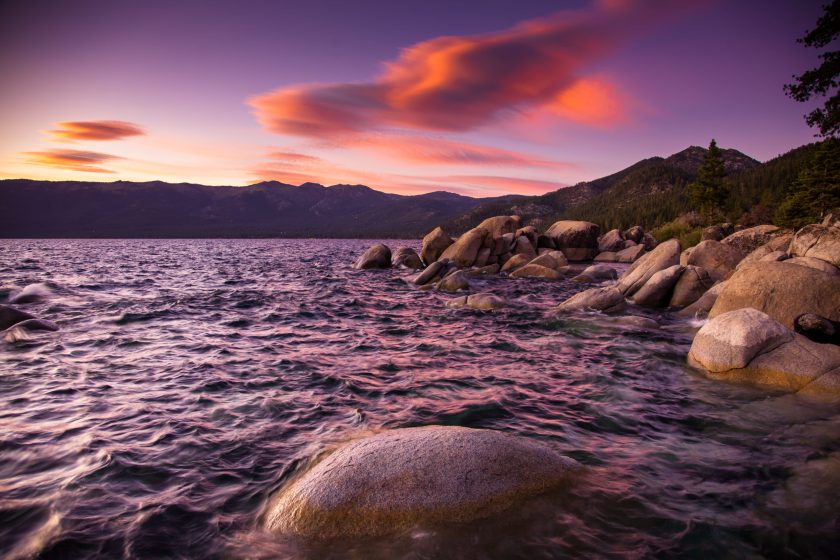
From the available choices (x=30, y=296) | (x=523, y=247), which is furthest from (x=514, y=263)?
(x=30, y=296)

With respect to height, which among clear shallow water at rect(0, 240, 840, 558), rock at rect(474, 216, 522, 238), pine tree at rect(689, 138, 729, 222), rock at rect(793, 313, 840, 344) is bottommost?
clear shallow water at rect(0, 240, 840, 558)

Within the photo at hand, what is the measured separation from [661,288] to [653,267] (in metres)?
3.38

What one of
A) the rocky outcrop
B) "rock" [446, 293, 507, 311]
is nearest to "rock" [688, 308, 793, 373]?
the rocky outcrop

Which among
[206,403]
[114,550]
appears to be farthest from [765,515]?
[206,403]

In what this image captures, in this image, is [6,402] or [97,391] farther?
[97,391]

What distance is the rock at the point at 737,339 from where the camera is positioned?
9.77 metres

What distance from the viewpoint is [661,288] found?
19891 mm

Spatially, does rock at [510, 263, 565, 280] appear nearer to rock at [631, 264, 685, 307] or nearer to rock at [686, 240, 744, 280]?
rock at [686, 240, 744, 280]

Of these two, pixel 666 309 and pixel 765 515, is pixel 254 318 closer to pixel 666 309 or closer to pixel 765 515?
pixel 765 515

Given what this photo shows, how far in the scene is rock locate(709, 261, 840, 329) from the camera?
11688 mm

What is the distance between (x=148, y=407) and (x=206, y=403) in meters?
1.04

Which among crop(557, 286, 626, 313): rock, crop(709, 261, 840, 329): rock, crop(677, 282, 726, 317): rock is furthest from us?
crop(557, 286, 626, 313): rock

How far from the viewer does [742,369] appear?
977 centimetres

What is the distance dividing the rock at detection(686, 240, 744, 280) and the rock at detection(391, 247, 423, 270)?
905 inches
